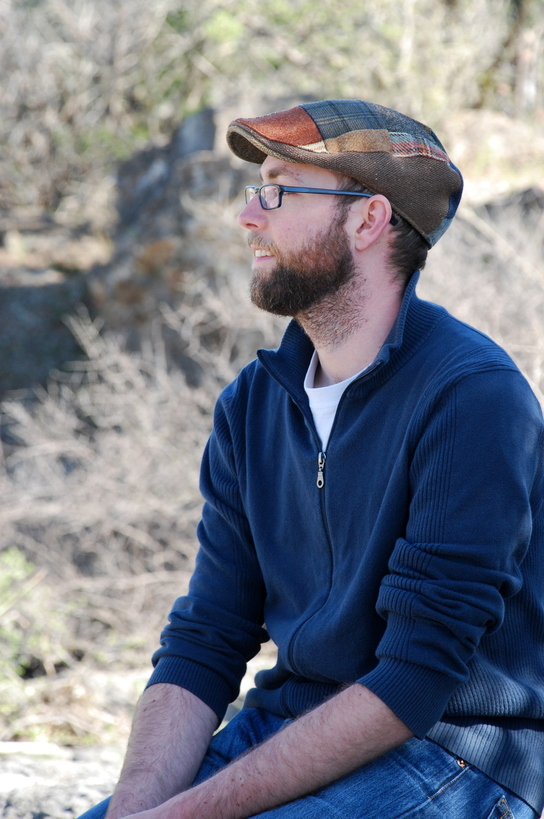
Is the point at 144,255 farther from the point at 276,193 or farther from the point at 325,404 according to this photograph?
the point at 325,404

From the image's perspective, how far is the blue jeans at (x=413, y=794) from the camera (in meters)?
1.62

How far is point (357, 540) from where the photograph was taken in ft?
6.12

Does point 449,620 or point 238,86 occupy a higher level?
point 238,86

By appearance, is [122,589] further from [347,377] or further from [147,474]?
[347,377]

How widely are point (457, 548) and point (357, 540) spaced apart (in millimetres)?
316

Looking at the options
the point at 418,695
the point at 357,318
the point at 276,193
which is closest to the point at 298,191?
the point at 276,193

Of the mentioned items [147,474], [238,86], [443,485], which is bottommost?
[147,474]

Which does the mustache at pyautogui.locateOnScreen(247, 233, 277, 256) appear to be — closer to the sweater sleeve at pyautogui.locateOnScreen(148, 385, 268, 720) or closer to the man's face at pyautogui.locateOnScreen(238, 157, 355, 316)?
the man's face at pyautogui.locateOnScreen(238, 157, 355, 316)

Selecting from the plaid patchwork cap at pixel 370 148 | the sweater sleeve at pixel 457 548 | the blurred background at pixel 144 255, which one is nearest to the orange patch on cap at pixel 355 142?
the plaid patchwork cap at pixel 370 148

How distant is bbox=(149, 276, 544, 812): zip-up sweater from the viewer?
161 centimetres

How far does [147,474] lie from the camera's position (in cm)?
554

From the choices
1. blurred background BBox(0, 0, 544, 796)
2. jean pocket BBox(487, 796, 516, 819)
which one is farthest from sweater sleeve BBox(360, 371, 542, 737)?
blurred background BBox(0, 0, 544, 796)

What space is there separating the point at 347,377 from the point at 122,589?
11.9 ft

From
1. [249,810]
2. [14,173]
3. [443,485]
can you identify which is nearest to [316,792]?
[249,810]
